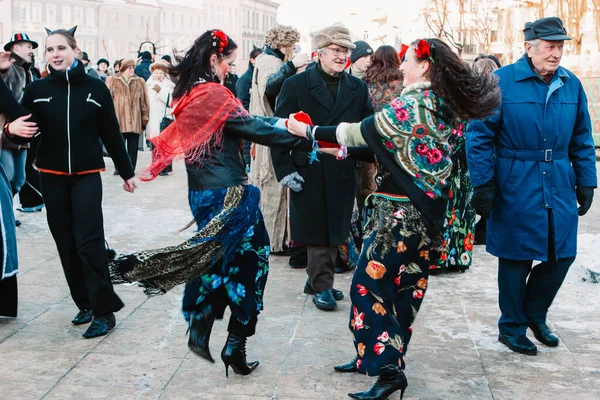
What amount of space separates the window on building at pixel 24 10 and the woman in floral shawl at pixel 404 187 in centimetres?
8364

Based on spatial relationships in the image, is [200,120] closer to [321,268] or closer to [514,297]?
[321,268]

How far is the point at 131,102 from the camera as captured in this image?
13414 mm

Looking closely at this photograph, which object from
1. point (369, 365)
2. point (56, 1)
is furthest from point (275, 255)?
point (56, 1)

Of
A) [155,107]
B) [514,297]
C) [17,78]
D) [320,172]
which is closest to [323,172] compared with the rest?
[320,172]

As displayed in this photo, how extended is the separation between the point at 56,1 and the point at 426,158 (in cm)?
8664

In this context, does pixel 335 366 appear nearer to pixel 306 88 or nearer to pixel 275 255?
pixel 306 88

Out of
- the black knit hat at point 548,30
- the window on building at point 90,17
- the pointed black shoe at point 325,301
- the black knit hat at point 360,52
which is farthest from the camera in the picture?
the window on building at point 90,17

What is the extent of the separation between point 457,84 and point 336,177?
2.02m

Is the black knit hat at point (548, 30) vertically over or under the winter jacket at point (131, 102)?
over

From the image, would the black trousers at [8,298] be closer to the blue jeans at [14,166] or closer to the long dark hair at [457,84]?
the blue jeans at [14,166]

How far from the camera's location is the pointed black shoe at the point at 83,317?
5.54 m

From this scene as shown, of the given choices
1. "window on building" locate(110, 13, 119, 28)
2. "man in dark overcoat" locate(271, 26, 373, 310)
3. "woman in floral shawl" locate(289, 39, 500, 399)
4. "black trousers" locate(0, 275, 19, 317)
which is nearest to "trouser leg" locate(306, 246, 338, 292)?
"man in dark overcoat" locate(271, 26, 373, 310)

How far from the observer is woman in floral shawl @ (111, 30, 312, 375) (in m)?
4.41

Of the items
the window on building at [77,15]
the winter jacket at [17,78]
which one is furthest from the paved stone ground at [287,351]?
the window on building at [77,15]
